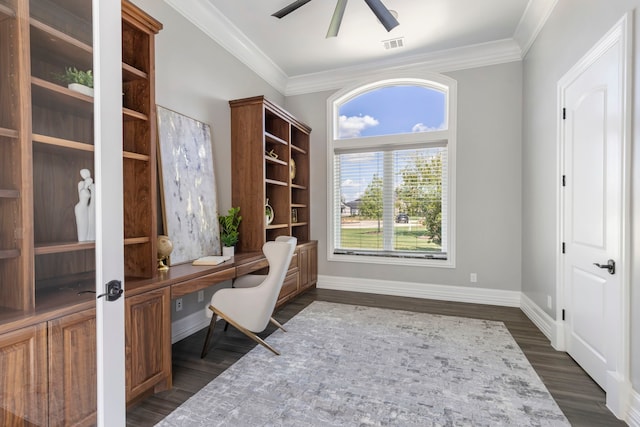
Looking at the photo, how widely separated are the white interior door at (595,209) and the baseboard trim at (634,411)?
0.57 feet

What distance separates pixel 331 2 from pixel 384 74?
1.62 m

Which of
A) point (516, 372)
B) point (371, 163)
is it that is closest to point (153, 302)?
point (516, 372)

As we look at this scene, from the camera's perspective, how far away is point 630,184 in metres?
1.80

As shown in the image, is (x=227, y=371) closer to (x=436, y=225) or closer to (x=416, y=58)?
(x=436, y=225)

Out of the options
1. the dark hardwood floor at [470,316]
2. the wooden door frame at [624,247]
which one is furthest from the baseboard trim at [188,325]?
the wooden door frame at [624,247]

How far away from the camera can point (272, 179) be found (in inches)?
172

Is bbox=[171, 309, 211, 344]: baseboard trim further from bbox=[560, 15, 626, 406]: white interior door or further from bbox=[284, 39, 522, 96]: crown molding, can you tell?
bbox=[284, 39, 522, 96]: crown molding

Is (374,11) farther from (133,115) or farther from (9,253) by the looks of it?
(9,253)

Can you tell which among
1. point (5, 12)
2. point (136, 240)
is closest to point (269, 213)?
point (136, 240)

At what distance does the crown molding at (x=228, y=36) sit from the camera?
9.94 ft

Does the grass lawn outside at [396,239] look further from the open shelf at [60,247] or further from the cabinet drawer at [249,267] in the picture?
the open shelf at [60,247]

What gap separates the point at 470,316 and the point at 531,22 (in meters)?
3.33

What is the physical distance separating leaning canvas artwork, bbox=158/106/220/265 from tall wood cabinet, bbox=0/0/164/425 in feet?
4.86

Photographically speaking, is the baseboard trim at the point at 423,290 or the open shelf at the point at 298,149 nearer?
the baseboard trim at the point at 423,290
